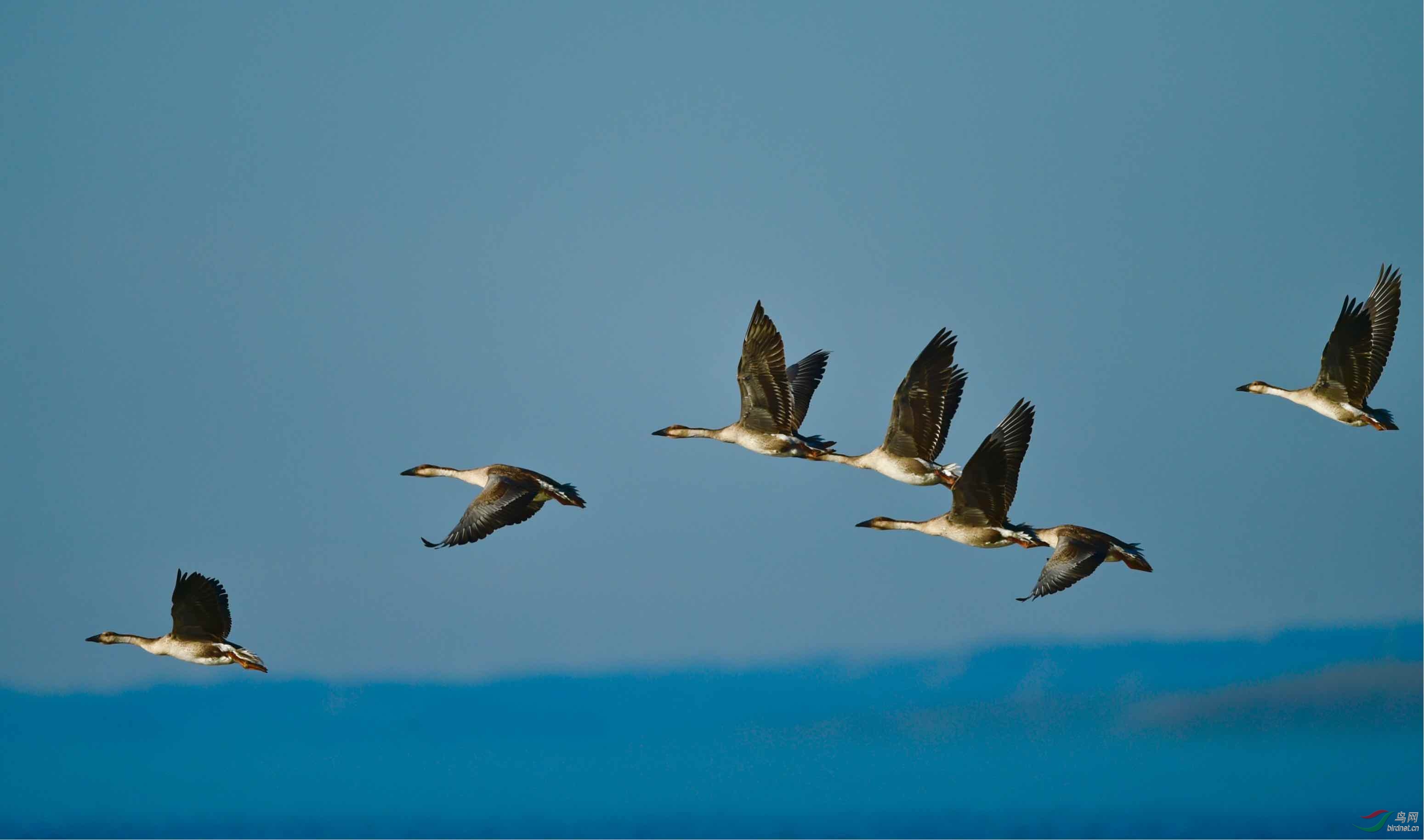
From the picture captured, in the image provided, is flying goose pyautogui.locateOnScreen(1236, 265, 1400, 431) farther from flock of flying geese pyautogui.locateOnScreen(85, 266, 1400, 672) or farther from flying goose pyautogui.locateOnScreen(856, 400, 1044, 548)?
flying goose pyautogui.locateOnScreen(856, 400, 1044, 548)

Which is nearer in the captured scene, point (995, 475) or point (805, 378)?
point (995, 475)

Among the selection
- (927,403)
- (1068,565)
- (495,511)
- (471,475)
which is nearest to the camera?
(1068,565)

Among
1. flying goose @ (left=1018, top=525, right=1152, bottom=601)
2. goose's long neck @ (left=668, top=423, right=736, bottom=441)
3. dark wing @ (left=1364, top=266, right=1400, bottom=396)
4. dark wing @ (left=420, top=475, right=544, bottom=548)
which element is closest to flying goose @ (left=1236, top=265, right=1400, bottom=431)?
dark wing @ (left=1364, top=266, right=1400, bottom=396)

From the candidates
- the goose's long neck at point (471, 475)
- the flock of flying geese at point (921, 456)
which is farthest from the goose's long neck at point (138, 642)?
the goose's long neck at point (471, 475)

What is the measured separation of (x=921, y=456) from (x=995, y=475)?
3.26m

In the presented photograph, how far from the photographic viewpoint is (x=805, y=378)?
29.1 m

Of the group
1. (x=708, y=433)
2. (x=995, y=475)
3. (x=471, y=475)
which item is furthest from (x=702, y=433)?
(x=995, y=475)

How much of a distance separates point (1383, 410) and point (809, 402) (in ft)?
31.1

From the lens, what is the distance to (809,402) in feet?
94.5

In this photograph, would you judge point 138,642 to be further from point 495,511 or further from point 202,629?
point 495,511

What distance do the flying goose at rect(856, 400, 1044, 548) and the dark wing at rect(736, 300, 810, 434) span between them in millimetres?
3236

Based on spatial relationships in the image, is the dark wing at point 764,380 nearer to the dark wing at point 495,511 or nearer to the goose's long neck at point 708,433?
the goose's long neck at point 708,433

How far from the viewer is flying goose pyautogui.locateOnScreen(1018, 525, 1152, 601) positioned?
22.1m

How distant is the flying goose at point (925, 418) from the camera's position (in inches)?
979
